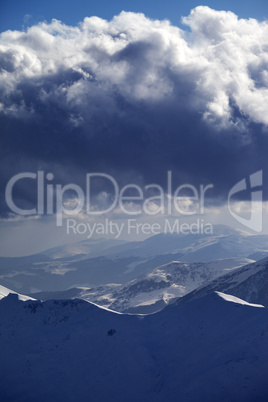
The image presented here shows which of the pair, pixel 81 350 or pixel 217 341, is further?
pixel 81 350

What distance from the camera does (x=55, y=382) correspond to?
117 m

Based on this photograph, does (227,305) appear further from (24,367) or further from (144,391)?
(24,367)

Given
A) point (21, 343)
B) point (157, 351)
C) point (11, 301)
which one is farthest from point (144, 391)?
point (11, 301)

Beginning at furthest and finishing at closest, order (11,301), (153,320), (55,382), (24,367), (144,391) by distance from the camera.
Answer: (11,301), (153,320), (24,367), (55,382), (144,391)

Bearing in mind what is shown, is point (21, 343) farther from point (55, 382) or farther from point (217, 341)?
point (217, 341)

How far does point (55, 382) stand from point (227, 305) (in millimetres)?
57725

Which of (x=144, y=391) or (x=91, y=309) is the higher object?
(x=91, y=309)

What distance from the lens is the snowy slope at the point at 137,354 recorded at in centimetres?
10306

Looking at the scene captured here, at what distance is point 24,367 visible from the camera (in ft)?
414

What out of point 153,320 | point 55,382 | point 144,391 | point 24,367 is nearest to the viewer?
point 144,391

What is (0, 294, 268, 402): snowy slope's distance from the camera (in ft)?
338

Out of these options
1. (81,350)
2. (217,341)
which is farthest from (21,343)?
(217,341)

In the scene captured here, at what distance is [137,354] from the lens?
401ft

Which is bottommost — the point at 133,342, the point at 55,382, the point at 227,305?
the point at 55,382
